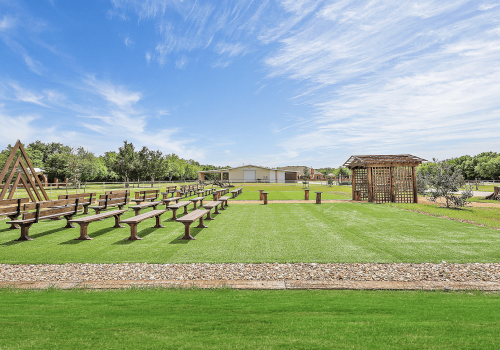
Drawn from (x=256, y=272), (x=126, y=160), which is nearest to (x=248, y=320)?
(x=256, y=272)

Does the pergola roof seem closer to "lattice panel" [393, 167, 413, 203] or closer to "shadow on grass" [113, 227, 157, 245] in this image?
"lattice panel" [393, 167, 413, 203]

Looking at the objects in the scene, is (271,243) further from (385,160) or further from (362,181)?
(362,181)

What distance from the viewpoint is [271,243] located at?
7.24 metres

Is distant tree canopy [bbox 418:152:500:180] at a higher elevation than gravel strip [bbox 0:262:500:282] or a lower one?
higher

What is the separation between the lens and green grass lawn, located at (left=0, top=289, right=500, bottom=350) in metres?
2.65

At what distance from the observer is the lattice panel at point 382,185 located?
18141mm

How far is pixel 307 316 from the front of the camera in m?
3.21

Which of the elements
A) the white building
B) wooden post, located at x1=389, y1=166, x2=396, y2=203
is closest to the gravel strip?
wooden post, located at x1=389, y1=166, x2=396, y2=203

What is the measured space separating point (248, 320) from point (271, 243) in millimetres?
4161

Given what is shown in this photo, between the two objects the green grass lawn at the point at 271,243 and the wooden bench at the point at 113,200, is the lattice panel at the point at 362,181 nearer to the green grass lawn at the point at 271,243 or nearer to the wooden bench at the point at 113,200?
the green grass lawn at the point at 271,243

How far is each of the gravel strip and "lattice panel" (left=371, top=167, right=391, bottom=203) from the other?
13.4m

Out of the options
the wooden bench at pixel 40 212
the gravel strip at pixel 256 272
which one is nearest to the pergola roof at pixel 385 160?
the gravel strip at pixel 256 272

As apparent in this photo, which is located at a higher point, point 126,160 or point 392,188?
point 126,160

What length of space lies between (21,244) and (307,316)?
814 cm
